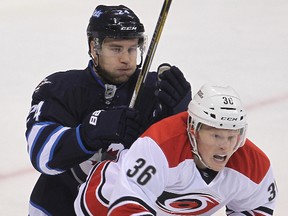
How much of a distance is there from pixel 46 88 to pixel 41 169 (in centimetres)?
26

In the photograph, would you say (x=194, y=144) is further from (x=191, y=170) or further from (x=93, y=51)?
(x=93, y=51)

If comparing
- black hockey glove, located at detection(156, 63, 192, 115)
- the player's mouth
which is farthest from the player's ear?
the player's mouth

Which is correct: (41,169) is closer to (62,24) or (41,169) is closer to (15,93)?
(15,93)

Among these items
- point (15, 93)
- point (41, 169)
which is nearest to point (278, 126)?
point (15, 93)

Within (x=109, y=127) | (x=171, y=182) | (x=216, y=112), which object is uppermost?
(x=216, y=112)

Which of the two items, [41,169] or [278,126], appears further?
[278,126]

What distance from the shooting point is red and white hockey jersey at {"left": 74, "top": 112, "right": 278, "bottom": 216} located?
2.28 meters

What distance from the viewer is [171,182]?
7.74 ft

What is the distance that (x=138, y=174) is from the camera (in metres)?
2.26

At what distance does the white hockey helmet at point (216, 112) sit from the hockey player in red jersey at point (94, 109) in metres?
0.17

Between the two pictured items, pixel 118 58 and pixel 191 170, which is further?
pixel 118 58

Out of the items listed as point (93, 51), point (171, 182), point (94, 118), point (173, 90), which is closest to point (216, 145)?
point (171, 182)

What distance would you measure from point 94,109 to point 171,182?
0.40m

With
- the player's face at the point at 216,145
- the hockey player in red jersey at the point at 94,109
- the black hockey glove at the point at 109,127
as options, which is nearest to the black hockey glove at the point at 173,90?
the hockey player in red jersey at the point at 94,109
